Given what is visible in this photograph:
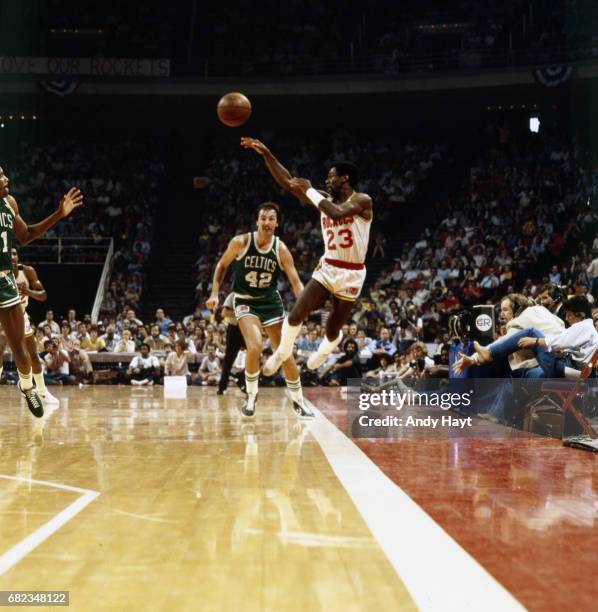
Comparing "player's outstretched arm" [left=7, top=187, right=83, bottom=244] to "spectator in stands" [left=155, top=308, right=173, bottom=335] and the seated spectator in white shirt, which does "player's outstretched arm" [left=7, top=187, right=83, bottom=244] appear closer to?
the seated spectator in white shirt

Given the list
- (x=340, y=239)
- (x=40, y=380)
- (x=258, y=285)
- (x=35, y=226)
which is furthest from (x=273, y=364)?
(x=40, y=380)

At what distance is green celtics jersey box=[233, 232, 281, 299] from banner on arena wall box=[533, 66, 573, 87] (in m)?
14.8

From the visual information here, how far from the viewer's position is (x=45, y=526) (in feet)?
8.67

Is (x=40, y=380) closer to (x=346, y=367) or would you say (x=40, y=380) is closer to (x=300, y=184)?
(x=300, y=184)

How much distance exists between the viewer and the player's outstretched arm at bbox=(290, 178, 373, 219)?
5.38 meters

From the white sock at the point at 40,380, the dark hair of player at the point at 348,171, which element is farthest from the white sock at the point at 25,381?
the dark hair of player at the point at 348,171

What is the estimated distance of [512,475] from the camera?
151 inches

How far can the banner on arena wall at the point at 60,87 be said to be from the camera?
20.5 m

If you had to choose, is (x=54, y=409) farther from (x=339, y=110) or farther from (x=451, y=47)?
(x=451, y=47)

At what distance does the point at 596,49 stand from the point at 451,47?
15.4 ft

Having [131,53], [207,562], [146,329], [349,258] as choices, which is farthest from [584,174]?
[207,562]

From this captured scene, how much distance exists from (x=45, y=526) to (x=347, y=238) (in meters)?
3.56

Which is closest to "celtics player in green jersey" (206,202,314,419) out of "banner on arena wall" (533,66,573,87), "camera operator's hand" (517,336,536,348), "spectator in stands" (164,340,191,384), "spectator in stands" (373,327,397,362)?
"camera operator's hand" (517,336,536,348)

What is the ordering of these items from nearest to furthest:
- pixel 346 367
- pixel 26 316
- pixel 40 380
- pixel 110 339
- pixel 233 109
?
1. pixel 233 109
2. pixel 40 380
3. pixel 26 316
4. pixel 346 367
5. pixel 110 339
